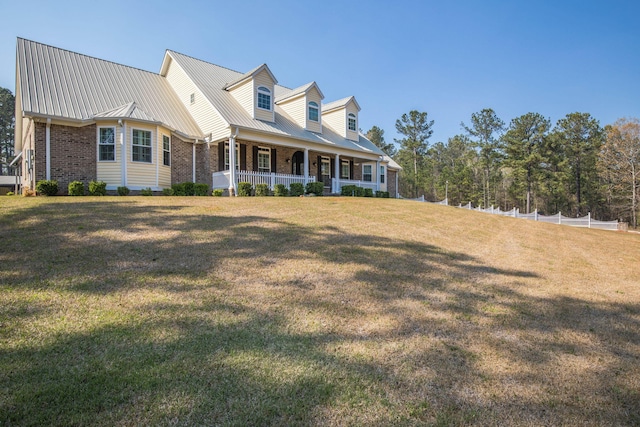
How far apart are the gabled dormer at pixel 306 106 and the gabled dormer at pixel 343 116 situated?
8.35 ft

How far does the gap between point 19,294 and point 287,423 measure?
3.62 m

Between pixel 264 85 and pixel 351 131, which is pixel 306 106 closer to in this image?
pixel 264 85

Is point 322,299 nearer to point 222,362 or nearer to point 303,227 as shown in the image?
point 222,362

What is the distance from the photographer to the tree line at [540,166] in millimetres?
34250

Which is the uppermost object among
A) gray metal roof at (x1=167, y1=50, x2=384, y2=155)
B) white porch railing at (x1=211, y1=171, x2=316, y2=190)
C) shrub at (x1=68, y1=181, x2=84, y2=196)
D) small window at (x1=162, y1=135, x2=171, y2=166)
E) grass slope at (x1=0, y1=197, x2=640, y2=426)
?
gray metal roof at (x1=167, y1=50, x2=384, y2=155)

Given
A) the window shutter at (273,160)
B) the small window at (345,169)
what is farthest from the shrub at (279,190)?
the small window at (345,169)

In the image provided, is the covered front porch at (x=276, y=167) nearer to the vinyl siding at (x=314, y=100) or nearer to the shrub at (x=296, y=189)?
the shrub at (x=296, y=189)

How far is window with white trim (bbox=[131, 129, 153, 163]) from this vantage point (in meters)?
13.2

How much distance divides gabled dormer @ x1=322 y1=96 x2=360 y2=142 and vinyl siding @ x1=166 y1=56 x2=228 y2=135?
882 centimetres

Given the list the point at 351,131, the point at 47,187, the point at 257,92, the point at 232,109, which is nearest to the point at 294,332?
the point at 47,187

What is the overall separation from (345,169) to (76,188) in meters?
15.4

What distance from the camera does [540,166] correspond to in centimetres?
4350

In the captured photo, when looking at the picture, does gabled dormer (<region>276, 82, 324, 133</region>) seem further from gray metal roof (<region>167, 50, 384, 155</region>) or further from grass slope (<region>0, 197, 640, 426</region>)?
grass slope (<region>0, 197, 640, 426</region>)

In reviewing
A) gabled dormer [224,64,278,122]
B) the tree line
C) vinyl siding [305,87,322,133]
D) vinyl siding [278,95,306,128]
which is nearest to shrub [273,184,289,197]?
gabled dormer [224,64,278,122]
